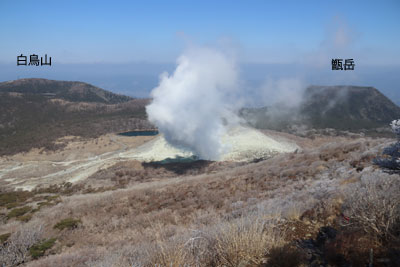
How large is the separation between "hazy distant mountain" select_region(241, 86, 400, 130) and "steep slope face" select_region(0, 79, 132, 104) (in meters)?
79.3

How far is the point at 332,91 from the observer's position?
106 m

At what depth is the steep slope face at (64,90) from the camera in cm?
12912

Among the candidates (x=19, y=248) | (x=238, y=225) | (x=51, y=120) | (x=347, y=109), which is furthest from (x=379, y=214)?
(x=347, y=109)

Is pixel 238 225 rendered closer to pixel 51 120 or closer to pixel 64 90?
pixel 51 120

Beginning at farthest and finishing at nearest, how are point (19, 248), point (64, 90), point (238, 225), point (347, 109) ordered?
point (64, 90)
point (347, 109)
point (19, 248)
point (238, 225)

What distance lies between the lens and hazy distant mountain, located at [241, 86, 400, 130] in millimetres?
79887

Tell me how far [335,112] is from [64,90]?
442 ft

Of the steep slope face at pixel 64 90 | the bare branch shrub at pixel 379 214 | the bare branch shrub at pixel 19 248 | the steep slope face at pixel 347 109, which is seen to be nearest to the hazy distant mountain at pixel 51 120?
the steep slope face at pixel 64 90

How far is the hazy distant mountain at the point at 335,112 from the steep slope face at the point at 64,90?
79.3 metres

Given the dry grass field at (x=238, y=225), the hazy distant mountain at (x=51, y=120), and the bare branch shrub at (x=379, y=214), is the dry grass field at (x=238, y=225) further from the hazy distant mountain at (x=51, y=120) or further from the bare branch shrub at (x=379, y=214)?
the hazy distant mountain at (x=51, y=120)

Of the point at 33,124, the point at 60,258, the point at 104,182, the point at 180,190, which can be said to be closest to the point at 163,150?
the point at 104,182

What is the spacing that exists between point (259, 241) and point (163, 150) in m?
31.5

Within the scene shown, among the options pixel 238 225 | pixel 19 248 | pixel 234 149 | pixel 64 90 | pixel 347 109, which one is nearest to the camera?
pixel 238 225

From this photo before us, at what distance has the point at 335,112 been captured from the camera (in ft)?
294
